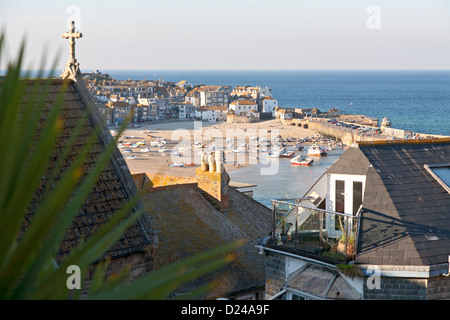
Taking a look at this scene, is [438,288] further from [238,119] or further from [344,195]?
[238,119]

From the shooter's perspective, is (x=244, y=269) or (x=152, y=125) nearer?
(x=244, y=269)

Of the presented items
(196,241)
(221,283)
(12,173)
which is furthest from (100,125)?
(196,241)

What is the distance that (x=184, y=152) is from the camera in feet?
292

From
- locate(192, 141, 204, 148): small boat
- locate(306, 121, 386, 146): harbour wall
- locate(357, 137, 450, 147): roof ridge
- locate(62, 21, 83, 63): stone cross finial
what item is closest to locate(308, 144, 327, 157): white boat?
locate(306, 121, 386, 146): harbour wall

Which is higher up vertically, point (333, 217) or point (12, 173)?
point (12, 173)

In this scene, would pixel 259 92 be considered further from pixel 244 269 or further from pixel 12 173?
pixel 12 173

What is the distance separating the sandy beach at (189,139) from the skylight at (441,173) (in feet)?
165

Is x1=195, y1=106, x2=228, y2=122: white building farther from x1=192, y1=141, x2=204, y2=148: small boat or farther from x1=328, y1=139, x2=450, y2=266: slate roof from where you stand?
x1=328, y1=139, x2=450, y2=266: slate roof

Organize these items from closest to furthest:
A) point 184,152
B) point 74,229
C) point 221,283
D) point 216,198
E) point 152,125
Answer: point 74,229 < point 221,283 < point 216,198 < point 184,152 < point 152,125

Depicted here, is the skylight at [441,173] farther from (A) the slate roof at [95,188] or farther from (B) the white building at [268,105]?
(B) the white building at [268,105]

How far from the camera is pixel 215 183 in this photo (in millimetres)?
17641

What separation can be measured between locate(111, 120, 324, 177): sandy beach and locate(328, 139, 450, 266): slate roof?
50.4 meters

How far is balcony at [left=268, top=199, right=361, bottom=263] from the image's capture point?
33.3 feet
